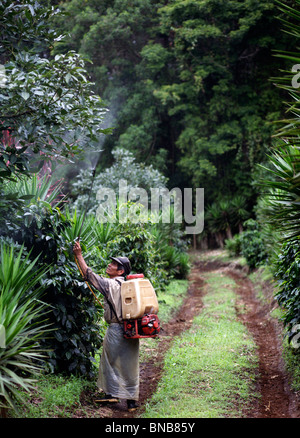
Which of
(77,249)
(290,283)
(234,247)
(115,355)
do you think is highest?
(77,249)

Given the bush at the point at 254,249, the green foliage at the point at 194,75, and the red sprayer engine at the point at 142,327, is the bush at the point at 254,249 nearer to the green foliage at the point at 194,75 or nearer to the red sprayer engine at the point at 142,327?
the green foliage at the point at 194,75

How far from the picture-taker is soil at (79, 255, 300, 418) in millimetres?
5039

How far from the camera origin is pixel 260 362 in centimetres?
693

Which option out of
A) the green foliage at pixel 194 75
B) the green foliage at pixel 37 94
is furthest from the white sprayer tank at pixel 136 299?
the green foliage at pixel 194 75

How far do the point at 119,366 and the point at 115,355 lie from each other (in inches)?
5.2

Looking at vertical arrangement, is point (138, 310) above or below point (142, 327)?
above

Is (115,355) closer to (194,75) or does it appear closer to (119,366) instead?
(119,366)

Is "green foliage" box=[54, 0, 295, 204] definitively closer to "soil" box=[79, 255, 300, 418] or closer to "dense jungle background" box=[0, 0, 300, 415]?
"dense jungle background" box=[0, 0, 300, 415]

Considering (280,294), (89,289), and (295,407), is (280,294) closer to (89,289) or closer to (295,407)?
(295,407)

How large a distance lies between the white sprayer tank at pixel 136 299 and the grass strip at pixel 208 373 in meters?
1.09

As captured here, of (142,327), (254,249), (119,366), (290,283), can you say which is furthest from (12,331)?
(254,249)

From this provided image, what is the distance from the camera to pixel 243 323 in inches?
375

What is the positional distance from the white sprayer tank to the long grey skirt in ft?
1.19
